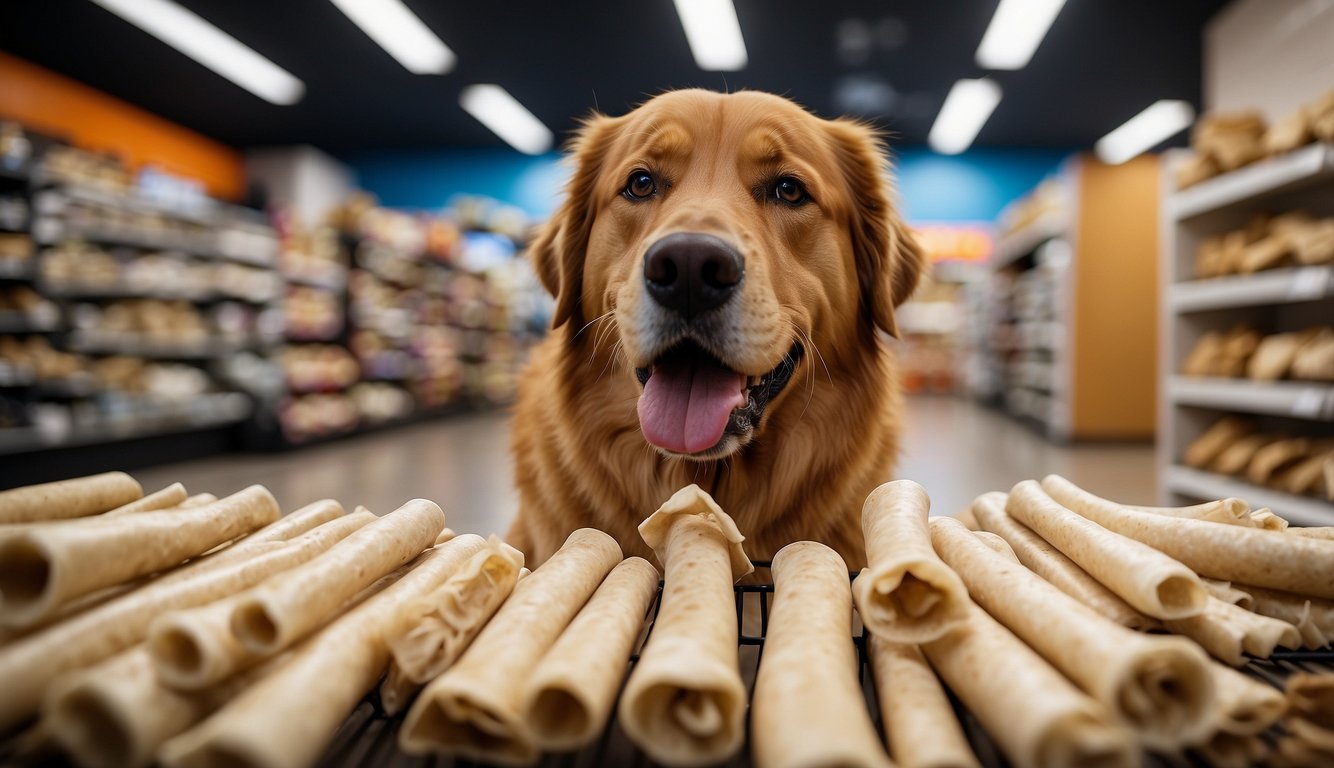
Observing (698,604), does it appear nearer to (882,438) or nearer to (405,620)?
(405,620)

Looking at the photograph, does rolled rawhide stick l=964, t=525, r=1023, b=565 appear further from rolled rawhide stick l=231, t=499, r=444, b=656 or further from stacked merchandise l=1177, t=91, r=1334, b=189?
stacked merchandise l=1177, t=91, r=1334, b=189

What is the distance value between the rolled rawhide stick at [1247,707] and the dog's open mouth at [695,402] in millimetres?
917

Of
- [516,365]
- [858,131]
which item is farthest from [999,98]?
[858,131]

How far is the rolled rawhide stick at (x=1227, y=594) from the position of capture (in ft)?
3.36

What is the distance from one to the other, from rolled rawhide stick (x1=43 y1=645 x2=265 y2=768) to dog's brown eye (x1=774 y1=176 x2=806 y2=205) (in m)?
1.50

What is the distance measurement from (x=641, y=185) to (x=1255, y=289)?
3.74 m

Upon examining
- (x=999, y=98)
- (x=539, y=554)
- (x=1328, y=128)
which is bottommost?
(x=539, y=554)

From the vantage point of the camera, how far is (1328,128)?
3.56 m

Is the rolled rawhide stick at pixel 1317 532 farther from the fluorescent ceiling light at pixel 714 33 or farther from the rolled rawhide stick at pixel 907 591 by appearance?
the fluorescent ceiling light at pixel 714 33

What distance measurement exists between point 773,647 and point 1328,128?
4232 millimetres

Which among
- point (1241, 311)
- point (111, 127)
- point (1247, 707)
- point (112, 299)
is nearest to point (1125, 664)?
point (1247, 707)

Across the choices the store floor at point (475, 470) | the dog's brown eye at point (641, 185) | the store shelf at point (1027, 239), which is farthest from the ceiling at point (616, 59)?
the dog's brown eye at point (641, 185)

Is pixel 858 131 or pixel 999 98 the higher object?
pixel 999 98

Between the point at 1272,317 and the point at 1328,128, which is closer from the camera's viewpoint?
the point at 1328,128
